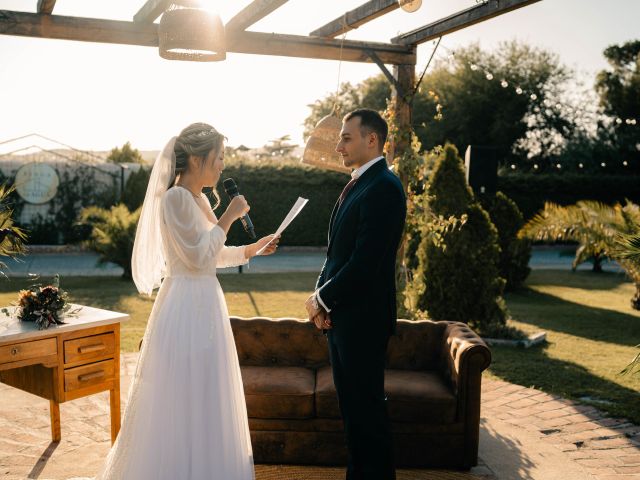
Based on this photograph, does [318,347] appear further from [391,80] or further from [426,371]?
[391,80]

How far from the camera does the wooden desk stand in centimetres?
379

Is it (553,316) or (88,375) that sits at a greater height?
(88,375)

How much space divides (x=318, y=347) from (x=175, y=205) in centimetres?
201

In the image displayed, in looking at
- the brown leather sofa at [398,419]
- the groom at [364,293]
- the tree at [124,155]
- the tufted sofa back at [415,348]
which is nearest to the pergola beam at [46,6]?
the groom at [364,293]

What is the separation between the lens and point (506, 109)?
28656 mm

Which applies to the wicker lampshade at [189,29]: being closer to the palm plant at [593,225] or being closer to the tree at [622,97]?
the palm plant at [593,225]

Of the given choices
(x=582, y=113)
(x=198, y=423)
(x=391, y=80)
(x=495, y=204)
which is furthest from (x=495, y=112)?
(x=198, y=423)

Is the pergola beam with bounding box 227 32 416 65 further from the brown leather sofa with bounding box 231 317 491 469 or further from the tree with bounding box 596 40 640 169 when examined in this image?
the tree with bounding box 596 40 640 169

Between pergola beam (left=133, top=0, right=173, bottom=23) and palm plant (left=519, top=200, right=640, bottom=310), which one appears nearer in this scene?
pergola beam (left=133, top=0, right=173, bottom=23)

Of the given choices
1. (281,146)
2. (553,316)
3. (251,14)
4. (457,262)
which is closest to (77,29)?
(251,14)

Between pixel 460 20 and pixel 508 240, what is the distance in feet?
24.6

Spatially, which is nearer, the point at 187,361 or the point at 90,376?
the point at 187,361

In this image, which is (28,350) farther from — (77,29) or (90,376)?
(77,29)

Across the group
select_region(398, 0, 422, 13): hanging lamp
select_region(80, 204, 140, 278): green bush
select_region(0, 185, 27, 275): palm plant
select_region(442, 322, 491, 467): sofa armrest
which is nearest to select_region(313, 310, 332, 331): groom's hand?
select_region(442, 322, 491, 467): sofa armrest
